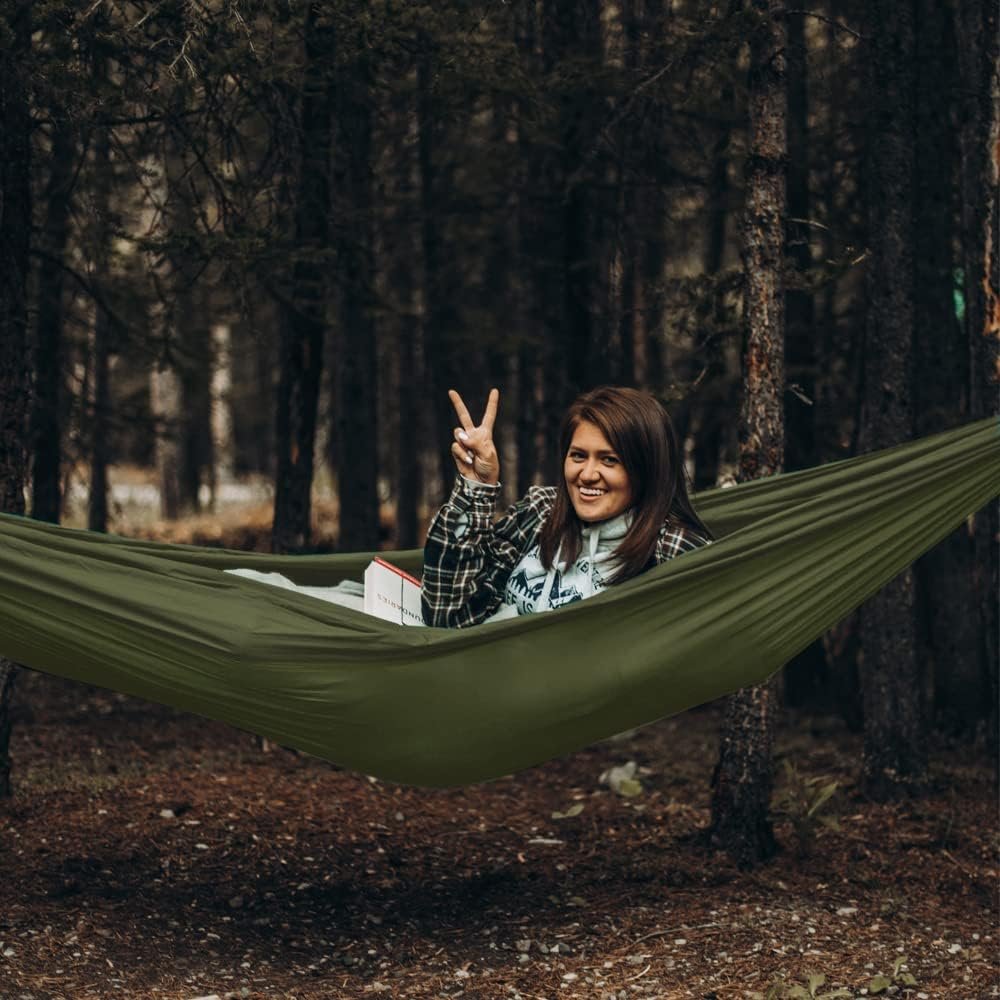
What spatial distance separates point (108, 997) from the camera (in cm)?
326

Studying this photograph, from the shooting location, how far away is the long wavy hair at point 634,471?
308 centimetres

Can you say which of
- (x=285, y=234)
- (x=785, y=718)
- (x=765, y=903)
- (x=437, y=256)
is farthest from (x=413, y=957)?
(x=437, y=256)

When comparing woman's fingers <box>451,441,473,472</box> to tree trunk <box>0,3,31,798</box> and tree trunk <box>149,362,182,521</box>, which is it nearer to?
tree trunk <box>0,3,31,798</box>

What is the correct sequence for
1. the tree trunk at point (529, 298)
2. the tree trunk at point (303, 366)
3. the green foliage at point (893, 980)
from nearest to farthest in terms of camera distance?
1. the green foliage at point (893, 980)
2. the tree trunk at point (303, 366)
3. the tree trunk at point (529, 298)

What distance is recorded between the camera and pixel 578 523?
10.6 ft

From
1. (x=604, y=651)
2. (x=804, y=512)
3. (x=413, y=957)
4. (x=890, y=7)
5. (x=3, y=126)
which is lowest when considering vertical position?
(x=413, y=957)

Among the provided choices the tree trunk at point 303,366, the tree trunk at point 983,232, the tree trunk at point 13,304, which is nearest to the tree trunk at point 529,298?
the tree trunk at point 303,366

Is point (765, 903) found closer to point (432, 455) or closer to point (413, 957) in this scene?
point (413, 957)

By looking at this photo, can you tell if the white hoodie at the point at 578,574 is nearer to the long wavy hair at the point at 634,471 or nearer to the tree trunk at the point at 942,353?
the long wavy hair at the point at 634,471

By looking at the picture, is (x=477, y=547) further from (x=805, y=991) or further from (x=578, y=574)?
(x=805, y=991)

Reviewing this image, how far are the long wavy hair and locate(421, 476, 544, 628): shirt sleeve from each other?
0.48 ft

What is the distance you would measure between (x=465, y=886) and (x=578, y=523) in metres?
1.57

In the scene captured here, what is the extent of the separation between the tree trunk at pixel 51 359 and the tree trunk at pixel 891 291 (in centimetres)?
355

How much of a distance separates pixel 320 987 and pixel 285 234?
2.56 metres
